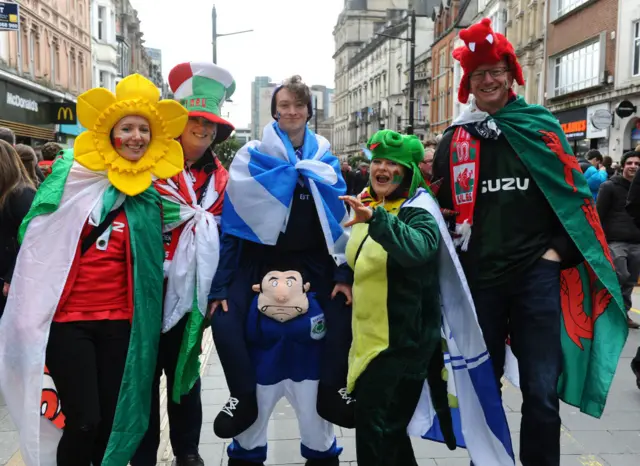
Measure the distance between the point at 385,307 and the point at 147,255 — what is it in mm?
1162

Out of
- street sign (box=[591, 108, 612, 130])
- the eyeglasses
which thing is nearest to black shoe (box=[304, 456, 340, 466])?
the eyeglasses

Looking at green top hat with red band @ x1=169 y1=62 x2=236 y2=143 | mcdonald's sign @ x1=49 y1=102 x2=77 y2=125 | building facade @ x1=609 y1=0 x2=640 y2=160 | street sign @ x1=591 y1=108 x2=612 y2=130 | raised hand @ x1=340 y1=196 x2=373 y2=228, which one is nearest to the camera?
raised hand @ x1=340 y1=196 x2=373 y2=228

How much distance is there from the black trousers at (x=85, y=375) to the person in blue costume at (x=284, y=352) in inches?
24.7

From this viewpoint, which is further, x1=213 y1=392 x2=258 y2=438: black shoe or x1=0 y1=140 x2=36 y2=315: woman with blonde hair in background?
x1=0 y1=140 x2=36 y2=315: woman with blonde hair in background

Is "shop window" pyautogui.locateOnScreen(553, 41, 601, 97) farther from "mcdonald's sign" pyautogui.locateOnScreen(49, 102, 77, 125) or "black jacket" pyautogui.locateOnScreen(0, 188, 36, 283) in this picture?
"black jacket" pyautogui.locateOnScreen(0, 188, 36, 283)

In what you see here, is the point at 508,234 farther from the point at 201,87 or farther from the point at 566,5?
the point at 566,5

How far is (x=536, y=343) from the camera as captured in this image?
304 centimetres

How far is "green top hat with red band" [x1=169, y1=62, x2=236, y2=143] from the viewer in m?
3.51

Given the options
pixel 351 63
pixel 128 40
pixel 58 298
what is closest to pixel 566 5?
pixel 58 298

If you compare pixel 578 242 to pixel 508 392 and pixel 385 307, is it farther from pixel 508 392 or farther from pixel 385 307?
pixel 508 392

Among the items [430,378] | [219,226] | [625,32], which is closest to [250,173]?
[219,226]

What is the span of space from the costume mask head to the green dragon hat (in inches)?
27.5

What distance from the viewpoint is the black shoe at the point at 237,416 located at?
301 centimetres

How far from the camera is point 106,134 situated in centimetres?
309
